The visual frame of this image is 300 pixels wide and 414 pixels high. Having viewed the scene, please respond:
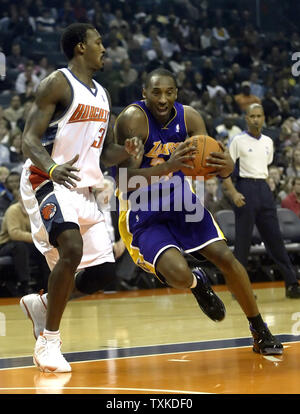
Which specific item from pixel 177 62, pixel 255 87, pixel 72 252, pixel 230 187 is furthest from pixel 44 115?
pixel 255 87

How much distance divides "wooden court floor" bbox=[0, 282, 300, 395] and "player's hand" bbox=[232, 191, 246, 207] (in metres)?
0.99

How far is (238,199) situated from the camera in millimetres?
8031

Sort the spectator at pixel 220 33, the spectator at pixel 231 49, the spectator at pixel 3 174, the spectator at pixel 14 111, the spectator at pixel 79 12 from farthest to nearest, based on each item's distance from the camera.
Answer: the spectator at pixel 220 33
the spectator at pixel 231 49
the spectator at pixel 79 12
the spectator at pixel 14 111
the spectator at pixel 3 174

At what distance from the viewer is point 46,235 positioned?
4.59 meters

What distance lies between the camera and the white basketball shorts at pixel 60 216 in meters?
4.43

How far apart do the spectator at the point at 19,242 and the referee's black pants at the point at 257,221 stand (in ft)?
7.62

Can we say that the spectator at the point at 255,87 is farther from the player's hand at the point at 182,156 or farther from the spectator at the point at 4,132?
the player's hand at the point at 182,156

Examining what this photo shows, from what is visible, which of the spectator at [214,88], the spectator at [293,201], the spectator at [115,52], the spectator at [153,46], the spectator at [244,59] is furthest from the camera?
the spectator at [244,59]

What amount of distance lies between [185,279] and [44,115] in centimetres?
121

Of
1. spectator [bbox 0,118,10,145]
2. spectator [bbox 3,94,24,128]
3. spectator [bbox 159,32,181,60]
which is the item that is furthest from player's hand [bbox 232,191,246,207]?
spectator [bbox 159,32,181,60]

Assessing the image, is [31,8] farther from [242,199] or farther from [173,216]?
[173,216]

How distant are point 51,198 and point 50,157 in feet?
0.80

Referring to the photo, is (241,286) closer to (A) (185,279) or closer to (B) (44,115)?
(A) (185,279)

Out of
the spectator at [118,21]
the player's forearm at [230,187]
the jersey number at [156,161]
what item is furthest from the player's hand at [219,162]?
the spectator at [118,21]
